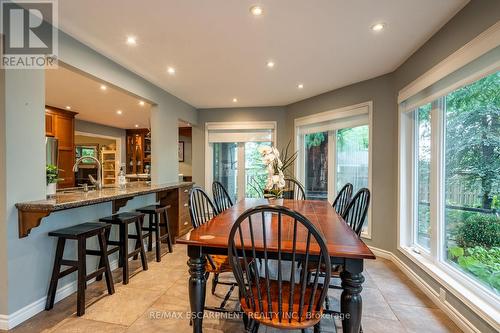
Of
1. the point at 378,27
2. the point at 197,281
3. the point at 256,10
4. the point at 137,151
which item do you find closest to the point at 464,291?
the point at 197,281

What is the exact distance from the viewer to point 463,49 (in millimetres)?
1954

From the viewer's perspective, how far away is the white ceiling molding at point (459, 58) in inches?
65.6

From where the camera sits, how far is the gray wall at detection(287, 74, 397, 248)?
3344 mm

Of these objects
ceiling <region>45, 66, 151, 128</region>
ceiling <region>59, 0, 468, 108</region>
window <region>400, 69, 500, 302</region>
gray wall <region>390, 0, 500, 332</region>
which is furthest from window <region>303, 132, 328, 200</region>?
ceiling <region>45, 66, 151, 128</region>

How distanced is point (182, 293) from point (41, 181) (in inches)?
63.0

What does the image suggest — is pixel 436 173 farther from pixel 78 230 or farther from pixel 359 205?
pixel 78 230

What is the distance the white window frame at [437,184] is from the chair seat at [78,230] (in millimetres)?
3065

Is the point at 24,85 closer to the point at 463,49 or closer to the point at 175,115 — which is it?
the point at 175,115

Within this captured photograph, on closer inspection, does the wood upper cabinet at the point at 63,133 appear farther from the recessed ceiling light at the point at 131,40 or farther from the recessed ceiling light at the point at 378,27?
the recessed ceiling light at the point at 378,27

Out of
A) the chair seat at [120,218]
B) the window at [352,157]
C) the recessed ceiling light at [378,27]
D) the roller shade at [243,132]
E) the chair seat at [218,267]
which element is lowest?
the chair seat at [218,267]

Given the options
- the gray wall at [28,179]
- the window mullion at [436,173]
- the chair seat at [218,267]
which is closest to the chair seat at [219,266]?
the chair seat at [218,267]

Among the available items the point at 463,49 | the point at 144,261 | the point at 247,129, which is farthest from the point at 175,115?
the point at 463,49

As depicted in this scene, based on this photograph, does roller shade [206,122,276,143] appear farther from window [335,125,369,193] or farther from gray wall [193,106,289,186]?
window [335,125,369,193]

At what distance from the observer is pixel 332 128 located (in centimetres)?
433
